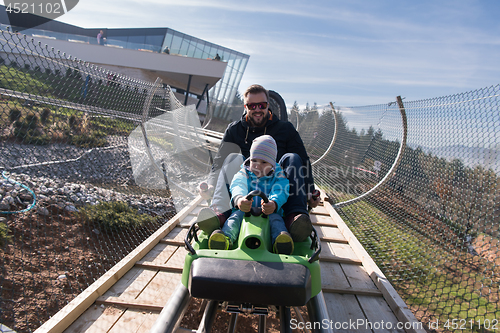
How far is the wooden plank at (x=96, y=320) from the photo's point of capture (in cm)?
171

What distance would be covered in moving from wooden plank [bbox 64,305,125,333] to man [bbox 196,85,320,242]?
32.6 inches

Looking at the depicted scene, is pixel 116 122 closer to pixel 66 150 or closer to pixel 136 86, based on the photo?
pixel 136 86

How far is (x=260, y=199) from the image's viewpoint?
190cm

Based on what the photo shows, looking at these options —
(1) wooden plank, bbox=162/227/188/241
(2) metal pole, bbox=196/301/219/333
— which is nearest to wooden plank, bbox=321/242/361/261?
(1) wooden plank, bbox=162/227/188/241

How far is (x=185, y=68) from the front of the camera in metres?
19.1

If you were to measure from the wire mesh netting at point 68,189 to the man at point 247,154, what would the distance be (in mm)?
1512

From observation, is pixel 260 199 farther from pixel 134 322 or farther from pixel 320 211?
pixel 320 211

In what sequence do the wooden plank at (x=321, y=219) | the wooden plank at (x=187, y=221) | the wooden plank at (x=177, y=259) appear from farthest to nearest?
the wooden plank at (x=321, y=219) < the wooden plank at (x=187, y=221) < the wooden plank at (x=177, y=259)

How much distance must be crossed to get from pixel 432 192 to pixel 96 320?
330 centimetres

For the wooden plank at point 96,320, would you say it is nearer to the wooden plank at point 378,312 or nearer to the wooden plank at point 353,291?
the wooden plank at point 353,291

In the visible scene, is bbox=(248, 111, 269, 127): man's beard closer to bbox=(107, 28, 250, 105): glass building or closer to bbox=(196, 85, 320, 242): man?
bbox=(196, 85, 320, 242): man

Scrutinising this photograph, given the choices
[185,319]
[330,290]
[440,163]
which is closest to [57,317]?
[185,319]

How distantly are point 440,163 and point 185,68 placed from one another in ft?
60.4

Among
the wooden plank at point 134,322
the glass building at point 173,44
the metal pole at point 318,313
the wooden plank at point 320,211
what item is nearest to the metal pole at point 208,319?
the wooden plank at point 134,322
